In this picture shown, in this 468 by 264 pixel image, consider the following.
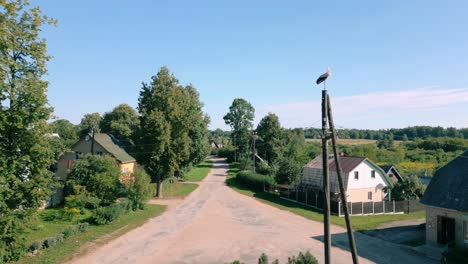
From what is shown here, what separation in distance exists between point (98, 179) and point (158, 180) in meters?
12.5

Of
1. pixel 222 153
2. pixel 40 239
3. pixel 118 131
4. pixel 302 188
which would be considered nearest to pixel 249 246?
pixel 40 239

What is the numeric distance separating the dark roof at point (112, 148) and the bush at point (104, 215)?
57.6ft

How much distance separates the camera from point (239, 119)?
88625mm

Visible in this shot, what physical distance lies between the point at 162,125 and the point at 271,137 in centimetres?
3206

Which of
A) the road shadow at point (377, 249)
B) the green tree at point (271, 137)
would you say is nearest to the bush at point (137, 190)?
the road shadow at point (377, 249)

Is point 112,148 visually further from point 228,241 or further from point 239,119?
point 239,119

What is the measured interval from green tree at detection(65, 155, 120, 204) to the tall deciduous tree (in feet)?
23.1

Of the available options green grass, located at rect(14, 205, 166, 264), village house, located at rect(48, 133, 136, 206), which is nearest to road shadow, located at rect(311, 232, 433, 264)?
green grass, located at rect(14, 205, 166, 264)

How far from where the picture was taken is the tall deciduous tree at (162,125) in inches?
1638

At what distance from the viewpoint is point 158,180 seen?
4478 centimetres

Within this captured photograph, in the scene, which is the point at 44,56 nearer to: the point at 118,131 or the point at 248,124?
the point at 118,131

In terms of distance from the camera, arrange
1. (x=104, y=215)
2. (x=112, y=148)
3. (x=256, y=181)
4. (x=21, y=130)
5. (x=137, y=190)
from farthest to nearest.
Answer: (x=256, y=181) → (x=112, y=148) → (x=137, y=190) → (x=104, y=215) → (x=21, y=130)

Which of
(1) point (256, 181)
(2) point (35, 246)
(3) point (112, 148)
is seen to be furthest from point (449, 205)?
(3) point (112, 148)

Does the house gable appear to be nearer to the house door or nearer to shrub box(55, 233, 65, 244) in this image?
the house door
